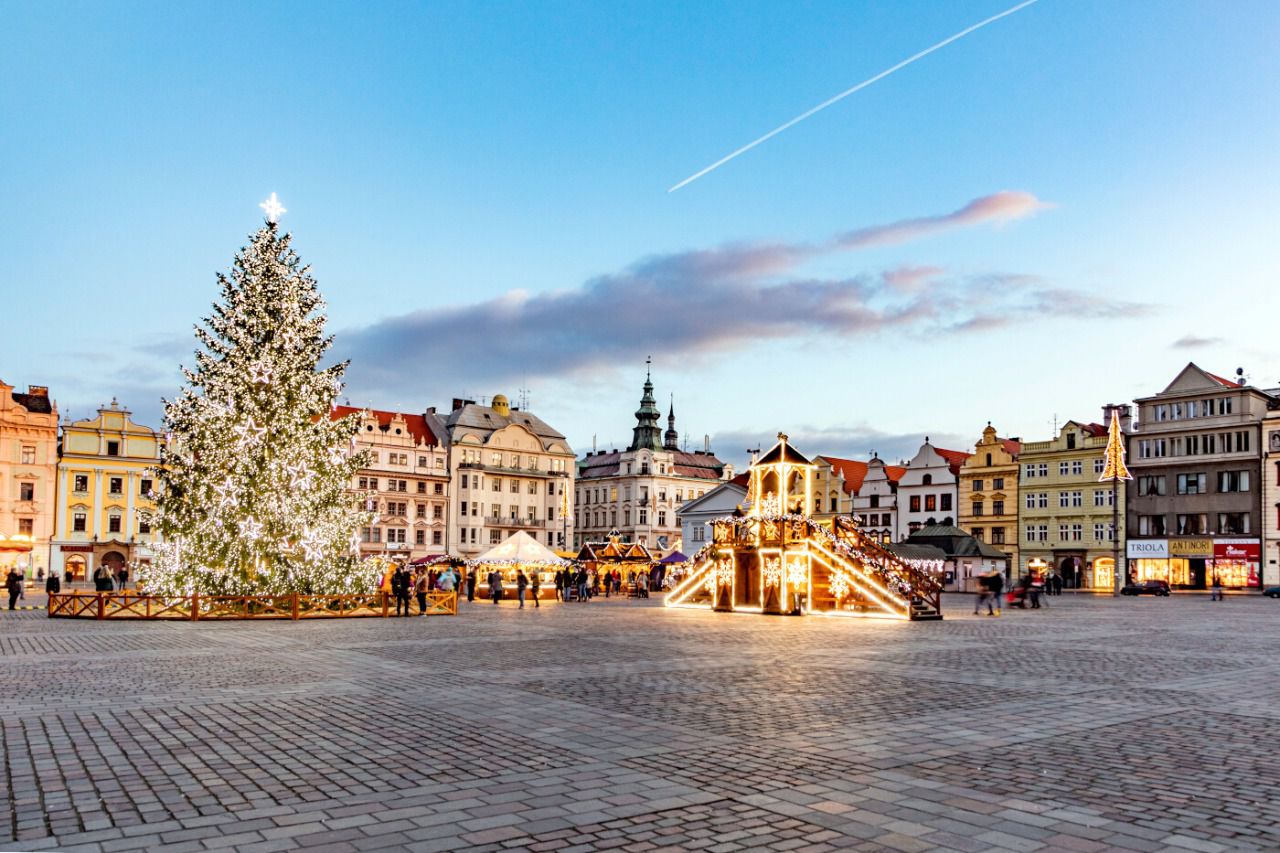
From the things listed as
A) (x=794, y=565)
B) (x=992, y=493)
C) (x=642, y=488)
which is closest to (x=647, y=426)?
(x=642, y=488)

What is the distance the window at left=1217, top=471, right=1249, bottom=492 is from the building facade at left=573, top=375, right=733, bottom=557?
55.1 meters

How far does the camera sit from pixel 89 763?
29.6ft

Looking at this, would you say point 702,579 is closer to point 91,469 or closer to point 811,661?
point 811,661

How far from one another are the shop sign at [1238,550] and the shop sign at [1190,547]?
45 centimetres

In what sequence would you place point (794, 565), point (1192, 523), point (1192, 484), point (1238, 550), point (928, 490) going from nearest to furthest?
point (794, 565), point (1238, 550), point (1192, 523), point (1192, 484), point (928, 490)

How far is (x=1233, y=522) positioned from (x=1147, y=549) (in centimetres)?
567

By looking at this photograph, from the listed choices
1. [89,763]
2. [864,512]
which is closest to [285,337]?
[89,763]

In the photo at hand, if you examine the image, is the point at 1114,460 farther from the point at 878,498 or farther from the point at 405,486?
the point at 405,486

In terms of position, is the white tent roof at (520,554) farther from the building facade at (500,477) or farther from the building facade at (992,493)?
the building facade at (500,477)

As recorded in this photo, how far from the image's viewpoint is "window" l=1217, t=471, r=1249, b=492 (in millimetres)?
68438

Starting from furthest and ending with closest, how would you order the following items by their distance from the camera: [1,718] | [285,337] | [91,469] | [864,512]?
[864,512]
[91,469]
[285,337]
[1,718]

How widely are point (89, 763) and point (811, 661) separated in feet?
38.6

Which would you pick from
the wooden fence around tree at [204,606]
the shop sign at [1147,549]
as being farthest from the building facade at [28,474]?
the shop sign at [1147,549]

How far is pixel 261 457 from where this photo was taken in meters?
30.1
